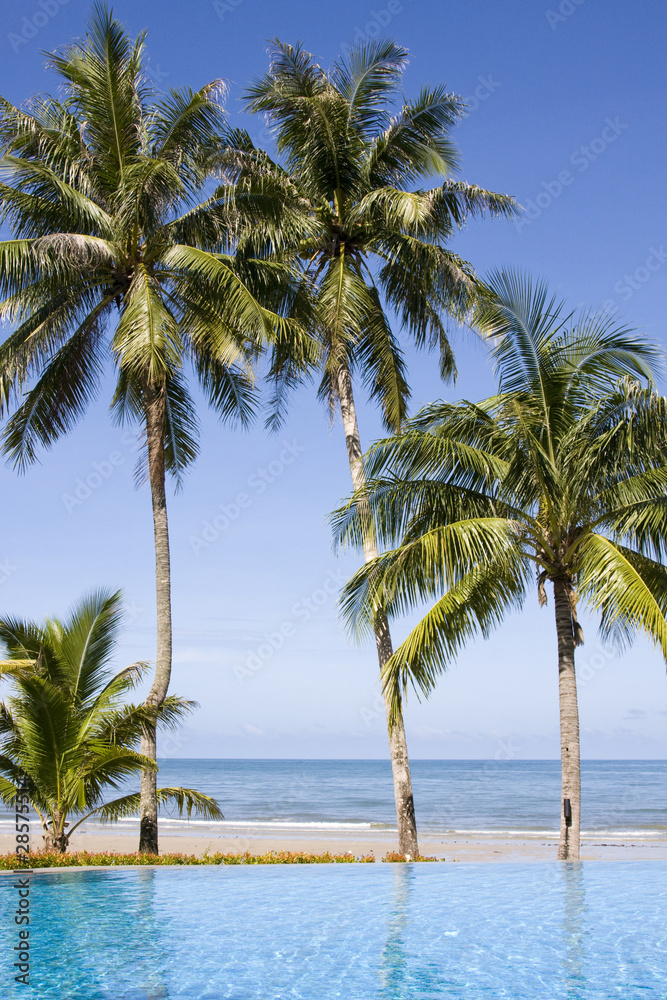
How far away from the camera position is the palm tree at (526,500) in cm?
1151

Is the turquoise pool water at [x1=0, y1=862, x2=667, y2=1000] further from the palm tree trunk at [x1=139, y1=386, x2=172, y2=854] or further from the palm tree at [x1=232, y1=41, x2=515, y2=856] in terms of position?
the palm tree at [x1=232, y1=41, x2=515, y2=856]

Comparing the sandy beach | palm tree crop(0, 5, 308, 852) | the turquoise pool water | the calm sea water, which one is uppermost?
palm tree crop(0, 5, 308, 852)

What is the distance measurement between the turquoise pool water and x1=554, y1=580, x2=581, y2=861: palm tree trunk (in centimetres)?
57

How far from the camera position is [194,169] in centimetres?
1465

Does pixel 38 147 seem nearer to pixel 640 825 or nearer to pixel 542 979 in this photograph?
pixel 542 979

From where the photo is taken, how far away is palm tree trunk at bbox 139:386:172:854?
13188mm

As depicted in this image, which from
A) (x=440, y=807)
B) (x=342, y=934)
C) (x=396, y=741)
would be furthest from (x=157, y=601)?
(x=440, y=807)

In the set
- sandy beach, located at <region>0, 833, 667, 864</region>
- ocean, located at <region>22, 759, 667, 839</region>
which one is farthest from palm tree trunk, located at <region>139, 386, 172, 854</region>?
ocean, located at <region>22, 759, 667, 839</region>

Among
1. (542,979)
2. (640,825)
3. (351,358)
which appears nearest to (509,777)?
(640,825)

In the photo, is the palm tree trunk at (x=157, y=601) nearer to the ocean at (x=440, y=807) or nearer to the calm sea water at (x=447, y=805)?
the ocean at (x=440, y=807)

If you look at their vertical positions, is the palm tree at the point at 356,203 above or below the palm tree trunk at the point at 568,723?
above

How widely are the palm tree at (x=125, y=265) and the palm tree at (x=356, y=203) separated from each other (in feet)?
2.65

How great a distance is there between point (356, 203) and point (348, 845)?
66.3 ft

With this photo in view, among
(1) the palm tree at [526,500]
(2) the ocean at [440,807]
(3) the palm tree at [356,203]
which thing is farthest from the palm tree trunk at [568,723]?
(2) the ocean at [440,807]
